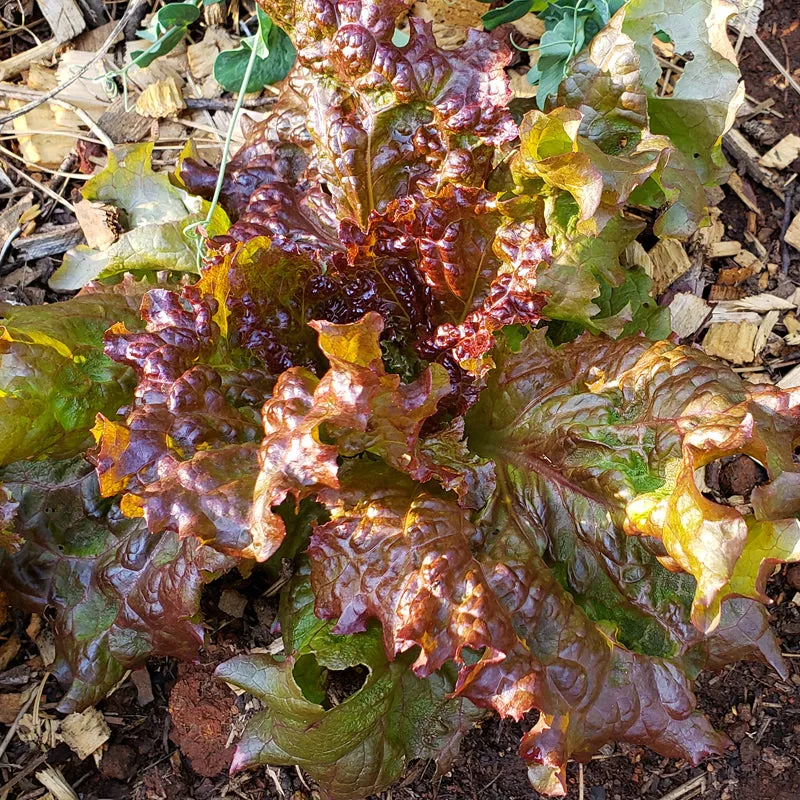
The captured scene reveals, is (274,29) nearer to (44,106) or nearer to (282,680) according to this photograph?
(44,106)

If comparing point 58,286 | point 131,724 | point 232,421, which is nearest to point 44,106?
point 58,286

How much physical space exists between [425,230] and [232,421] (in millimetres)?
687

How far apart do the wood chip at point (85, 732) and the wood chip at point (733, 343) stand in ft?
7.88

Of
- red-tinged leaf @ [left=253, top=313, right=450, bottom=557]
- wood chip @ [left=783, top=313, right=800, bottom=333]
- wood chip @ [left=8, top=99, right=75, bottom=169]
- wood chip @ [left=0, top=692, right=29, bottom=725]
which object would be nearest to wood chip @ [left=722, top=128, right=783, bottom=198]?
wood chip @ [left=783, top=313, right=800, bottom=333]

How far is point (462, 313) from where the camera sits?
232cm

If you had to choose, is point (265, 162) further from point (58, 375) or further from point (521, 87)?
point (521, 87)

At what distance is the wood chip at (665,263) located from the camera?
2.97 meters

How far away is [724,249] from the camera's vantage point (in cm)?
308

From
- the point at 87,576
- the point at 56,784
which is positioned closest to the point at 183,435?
the point at 87,576

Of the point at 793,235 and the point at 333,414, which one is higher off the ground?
the point at 333,414

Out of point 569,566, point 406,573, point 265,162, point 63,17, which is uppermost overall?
point 63,17

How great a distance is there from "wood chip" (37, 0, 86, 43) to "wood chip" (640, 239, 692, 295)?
2360 mm

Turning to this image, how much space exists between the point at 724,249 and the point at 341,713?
7.05ft

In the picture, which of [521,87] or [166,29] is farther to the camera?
[521,87]
